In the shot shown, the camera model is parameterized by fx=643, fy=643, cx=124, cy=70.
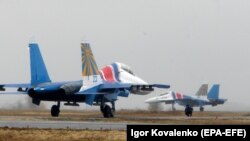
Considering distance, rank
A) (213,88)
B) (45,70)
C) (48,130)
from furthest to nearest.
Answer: (213,88) → (45,70) → (48,130)

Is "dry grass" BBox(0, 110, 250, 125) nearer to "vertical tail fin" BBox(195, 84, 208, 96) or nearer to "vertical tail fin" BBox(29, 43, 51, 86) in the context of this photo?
"vertical tail fin" BBox(29, 43, 51, 86)

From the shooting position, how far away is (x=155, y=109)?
4587 inches

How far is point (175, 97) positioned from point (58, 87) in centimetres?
4815

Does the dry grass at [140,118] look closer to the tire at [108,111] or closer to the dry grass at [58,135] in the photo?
the tire at [108,111]

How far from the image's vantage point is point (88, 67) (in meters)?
66.2

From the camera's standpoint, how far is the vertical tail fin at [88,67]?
213 feet

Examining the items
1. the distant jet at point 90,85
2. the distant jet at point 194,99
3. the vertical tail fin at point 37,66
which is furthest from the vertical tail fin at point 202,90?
the vertical tail fin at point 37,66

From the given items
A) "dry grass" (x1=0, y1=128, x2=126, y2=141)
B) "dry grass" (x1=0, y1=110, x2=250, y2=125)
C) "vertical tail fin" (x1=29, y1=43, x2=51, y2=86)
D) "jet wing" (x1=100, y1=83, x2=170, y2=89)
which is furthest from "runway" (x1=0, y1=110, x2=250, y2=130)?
"vertical tail fin" (x1=29, y1=43, x2=51, y2=86)

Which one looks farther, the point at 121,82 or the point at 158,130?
the point at 121,82

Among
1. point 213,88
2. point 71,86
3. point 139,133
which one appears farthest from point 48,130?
point 213,88

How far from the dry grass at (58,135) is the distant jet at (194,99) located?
229 feet

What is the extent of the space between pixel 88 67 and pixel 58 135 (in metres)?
30.8

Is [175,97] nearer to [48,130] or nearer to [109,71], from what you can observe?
[109,71]

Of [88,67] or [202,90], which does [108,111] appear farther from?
[202,90]
